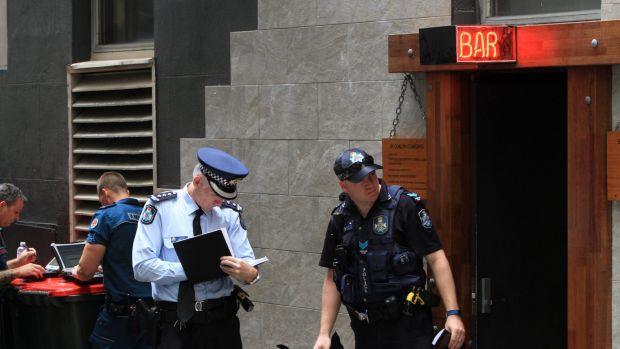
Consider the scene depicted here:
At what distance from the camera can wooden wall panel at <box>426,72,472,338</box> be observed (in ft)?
25.3

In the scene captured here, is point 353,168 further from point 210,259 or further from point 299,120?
point 299,120

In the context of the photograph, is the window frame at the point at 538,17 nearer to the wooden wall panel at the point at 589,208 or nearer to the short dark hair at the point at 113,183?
the wooden wall panel at the point at 589,208

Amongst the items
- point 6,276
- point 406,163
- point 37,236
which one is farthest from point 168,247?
point 37,236

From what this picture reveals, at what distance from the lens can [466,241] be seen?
310 inches

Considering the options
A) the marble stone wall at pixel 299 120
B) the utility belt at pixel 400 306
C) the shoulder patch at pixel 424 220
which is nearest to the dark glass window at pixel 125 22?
the marble stone wall at pixel 299 120

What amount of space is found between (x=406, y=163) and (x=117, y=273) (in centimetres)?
226

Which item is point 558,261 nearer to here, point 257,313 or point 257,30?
point 257,313

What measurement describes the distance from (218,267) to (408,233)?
3.82 feet

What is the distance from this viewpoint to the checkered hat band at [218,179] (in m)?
6.52

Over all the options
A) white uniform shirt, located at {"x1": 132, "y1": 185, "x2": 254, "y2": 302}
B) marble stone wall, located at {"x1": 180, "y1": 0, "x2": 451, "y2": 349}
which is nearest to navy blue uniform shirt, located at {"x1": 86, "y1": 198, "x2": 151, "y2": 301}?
white uniform shirt, located at {"x1": 132, "y1": 185, "x2": 254, "y2": 302}

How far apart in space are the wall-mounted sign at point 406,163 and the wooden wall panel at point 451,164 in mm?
106

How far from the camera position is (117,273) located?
7.62m

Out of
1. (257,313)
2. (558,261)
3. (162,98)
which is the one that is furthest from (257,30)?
(558,261)

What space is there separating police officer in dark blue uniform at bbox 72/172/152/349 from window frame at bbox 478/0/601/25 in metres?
2.95
